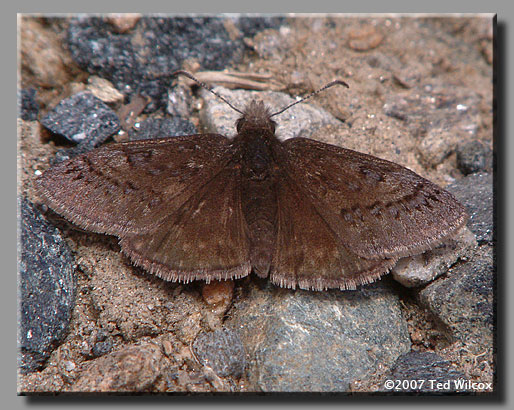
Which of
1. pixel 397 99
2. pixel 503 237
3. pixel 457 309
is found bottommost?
pixel 457 309

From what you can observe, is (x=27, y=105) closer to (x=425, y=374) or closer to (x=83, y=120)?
(x=83, y=120)

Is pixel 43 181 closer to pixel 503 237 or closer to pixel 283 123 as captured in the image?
pixel 283 123

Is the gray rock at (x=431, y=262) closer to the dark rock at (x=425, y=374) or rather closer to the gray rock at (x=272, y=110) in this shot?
the dark rock at (x=425, y=374)

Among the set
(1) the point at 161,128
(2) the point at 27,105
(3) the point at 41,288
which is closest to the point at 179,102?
(1) the point at 161,128

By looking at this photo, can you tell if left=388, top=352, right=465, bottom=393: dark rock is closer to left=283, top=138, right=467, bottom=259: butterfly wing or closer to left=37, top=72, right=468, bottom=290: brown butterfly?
left=37, top=72, right=468, bottom=290: brown butterfly

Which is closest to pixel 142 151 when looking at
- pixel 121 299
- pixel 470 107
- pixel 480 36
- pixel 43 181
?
pixel 43 181

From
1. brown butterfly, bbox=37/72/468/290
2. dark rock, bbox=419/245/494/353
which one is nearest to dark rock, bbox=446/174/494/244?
dark rock, bbox=419/245/494/353
